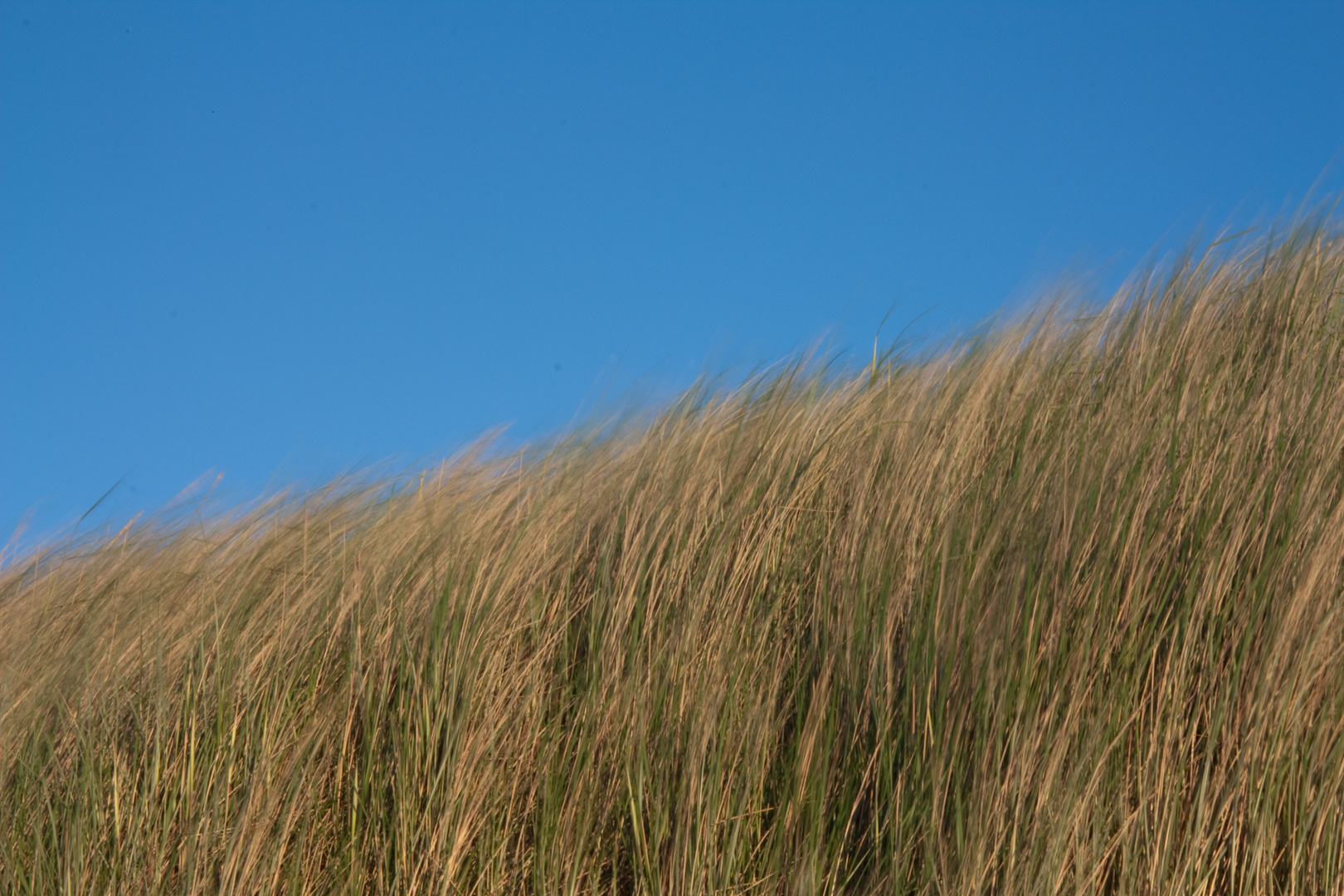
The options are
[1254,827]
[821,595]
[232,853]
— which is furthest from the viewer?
[821,595]

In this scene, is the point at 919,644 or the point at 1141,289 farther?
the point at 1141,289

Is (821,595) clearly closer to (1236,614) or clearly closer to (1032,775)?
(1032,775)

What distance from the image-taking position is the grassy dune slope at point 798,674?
6.50 feet

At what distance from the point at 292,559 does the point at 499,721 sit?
3.88 feet

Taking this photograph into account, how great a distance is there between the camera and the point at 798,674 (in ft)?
7.73

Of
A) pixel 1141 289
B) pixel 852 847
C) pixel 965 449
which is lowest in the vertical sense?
pixel 852 847

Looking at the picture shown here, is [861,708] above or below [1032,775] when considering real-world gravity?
above

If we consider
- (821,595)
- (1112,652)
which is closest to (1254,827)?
(1112,652)

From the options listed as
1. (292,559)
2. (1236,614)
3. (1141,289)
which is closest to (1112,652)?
(1236,614)

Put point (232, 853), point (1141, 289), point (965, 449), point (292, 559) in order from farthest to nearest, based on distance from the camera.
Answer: point (1141, 289)
point (292, 559)
point (965, 449)
point (232, 853)

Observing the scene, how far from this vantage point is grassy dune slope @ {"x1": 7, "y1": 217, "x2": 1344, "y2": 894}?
198 cm

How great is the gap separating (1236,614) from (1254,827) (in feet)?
1.44

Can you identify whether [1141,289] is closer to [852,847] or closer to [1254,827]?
[1254,827]

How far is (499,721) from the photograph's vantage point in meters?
2.42
